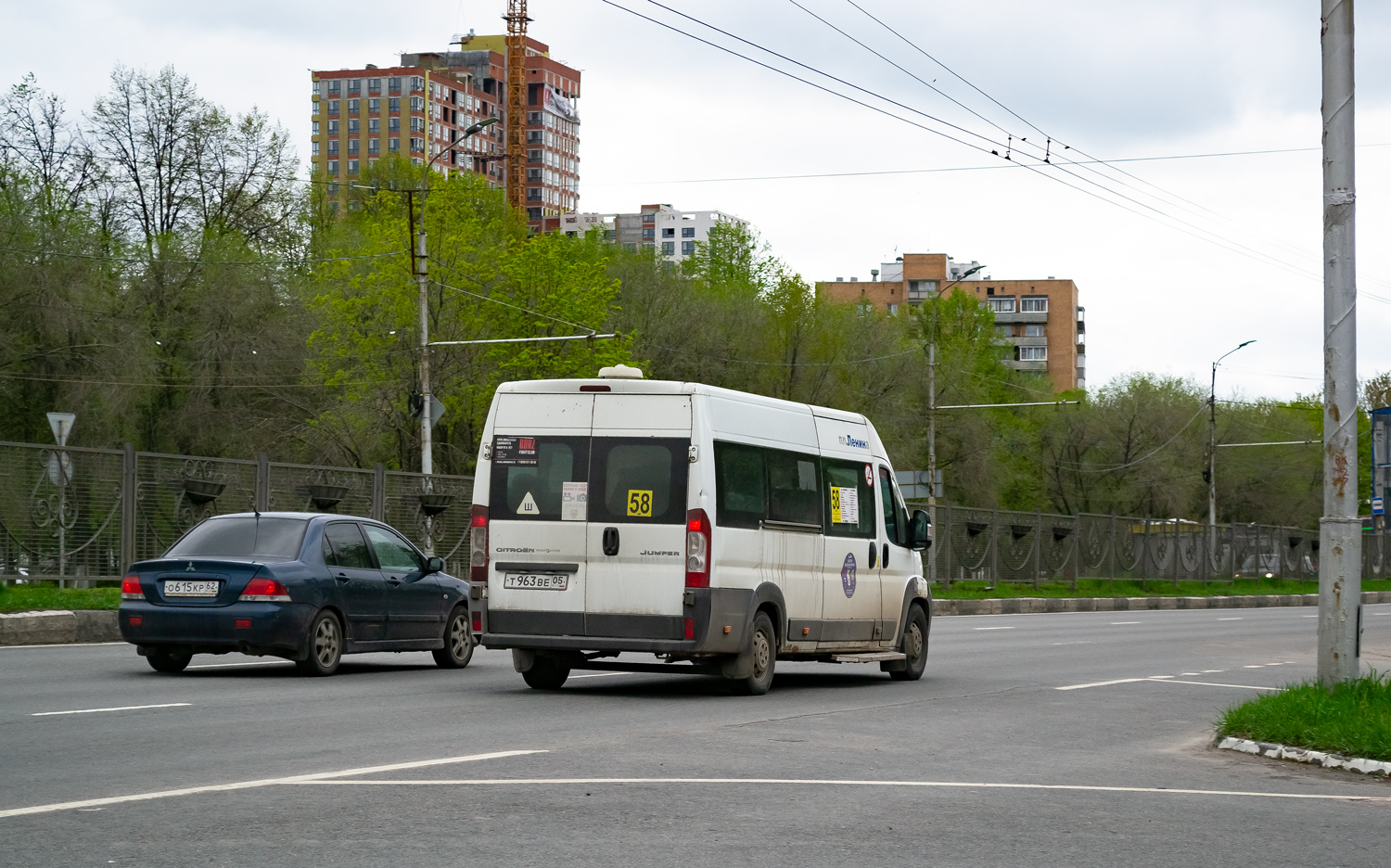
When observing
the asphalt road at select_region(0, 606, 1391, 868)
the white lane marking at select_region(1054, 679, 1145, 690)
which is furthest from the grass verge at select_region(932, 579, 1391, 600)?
the asphalt road at select_region(0, 606, 1391, 868)

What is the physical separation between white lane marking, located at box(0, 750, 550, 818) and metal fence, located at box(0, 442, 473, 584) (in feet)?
47.6

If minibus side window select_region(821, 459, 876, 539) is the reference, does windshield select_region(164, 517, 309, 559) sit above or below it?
below

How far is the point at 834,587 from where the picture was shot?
A: 15.2 meters

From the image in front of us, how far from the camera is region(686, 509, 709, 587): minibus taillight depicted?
13141 mm

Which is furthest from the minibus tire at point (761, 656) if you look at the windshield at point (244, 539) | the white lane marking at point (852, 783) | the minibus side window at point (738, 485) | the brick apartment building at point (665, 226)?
the brick apartment building at point (665, 226)

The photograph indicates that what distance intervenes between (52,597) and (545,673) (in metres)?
8.99

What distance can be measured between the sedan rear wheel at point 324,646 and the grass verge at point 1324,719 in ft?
24.8

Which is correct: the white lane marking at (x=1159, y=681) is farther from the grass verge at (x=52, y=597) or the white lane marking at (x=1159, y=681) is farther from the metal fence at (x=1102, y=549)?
the metal fence at (x=1102, y=549)

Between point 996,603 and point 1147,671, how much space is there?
20.7 m

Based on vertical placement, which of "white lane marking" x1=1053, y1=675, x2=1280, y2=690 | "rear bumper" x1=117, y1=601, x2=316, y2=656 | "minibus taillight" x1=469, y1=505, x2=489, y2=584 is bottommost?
"white lane marking" x1=1053, y1=675, x2=1280, y2=690

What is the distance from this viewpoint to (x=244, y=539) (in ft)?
48.6

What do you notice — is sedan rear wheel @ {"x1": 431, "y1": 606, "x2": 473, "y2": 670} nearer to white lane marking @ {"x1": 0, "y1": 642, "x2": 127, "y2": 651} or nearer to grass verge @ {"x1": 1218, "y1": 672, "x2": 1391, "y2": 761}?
white lane marking @ {"x1": 0, "y1": 642, "x2": 127, "y2": 651}

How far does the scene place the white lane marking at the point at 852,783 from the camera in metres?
8.08

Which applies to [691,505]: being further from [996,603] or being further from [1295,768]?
[996,603]
